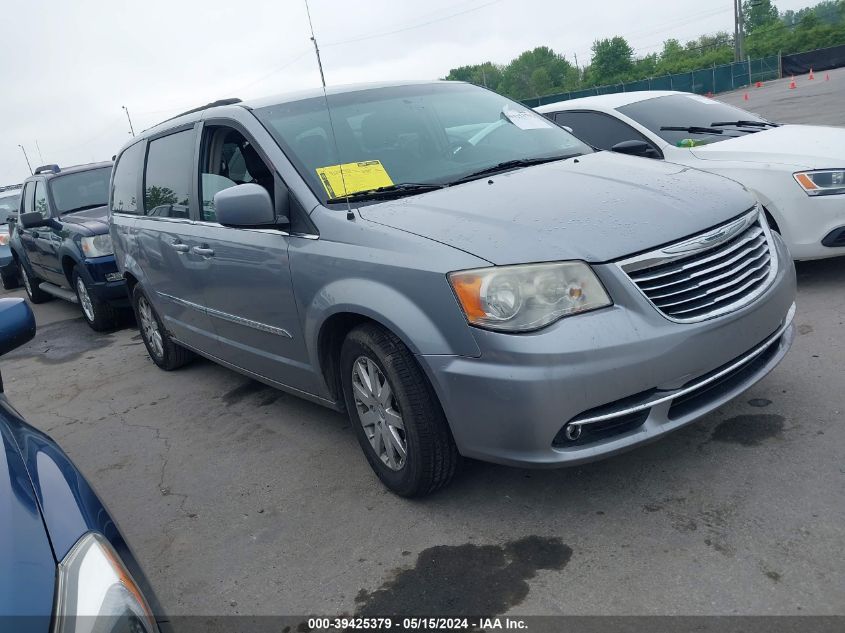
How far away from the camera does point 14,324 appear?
253 cm

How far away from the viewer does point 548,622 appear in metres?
2.32

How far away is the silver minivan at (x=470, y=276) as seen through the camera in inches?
103

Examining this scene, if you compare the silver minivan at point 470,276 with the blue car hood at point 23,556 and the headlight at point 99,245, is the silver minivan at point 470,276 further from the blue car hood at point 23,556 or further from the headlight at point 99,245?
the headlight at point 99,245

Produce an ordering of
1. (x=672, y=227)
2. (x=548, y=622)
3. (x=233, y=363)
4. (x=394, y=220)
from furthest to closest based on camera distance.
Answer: (x=233, y=363), (x=394, y=220), (x=672, y=227), (x=548, y=622)

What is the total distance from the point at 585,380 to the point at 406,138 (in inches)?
69.0

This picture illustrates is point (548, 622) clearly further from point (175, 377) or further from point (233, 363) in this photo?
point (175, 377)

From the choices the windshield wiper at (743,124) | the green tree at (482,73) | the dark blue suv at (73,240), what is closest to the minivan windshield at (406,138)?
the windshield wiper at (743,124)

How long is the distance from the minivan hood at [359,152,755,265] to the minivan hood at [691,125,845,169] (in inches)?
77.7

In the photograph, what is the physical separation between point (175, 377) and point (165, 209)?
1536 millimetres

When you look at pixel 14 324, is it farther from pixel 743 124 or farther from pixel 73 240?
pixel 73 240

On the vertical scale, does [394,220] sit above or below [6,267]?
above

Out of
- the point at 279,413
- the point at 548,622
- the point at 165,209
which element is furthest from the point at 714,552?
the point at 165,209

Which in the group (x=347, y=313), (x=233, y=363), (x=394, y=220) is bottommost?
(x=233, y=363)

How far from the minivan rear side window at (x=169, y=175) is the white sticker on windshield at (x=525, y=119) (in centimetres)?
186
